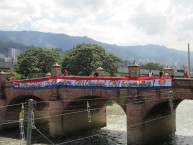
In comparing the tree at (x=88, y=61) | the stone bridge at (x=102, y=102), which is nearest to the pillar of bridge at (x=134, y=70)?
the stone bridge at (x=102, y=102)

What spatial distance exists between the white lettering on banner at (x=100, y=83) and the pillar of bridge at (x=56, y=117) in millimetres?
2338

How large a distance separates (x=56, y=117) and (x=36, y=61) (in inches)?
1783

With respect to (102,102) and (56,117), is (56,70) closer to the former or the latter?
(56,117)

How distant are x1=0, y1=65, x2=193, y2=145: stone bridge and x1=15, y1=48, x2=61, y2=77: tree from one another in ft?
108

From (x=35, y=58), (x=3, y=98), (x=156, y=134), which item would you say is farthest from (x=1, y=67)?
(x=156, y=134)

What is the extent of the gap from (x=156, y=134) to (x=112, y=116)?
18.2 meters

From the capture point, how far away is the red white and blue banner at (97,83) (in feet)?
104

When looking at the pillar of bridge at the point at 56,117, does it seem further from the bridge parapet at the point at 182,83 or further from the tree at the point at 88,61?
the tree at the point at 88,61

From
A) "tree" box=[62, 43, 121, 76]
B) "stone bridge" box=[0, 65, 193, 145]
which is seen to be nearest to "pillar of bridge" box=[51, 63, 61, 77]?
"stone bridge" box=[0, 65, 193, 145]

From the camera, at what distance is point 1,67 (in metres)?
106

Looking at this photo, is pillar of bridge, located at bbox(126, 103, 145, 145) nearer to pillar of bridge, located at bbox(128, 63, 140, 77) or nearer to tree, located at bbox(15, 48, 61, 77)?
pillar of bridge, located at bbox(128, 63, 140, 77)

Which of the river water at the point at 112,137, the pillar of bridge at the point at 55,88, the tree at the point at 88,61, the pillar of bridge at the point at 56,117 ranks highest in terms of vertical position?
the tree at the point at 88,61

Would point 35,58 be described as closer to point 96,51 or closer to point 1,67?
point 96,51

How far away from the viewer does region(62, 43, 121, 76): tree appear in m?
70.8
